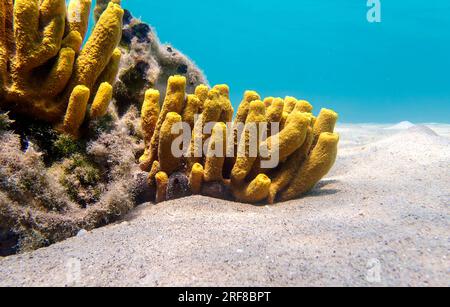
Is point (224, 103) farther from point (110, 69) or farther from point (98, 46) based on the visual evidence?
point (98, 46)

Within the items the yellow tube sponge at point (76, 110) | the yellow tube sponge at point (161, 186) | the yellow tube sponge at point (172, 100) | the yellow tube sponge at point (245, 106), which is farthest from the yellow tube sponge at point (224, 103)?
the yellow tube sponge at point (76, 110)

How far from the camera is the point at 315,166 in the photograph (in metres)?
3.26

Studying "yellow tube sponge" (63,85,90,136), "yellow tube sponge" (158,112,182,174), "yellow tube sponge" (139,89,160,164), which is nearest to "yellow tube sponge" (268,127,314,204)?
"yellow tube sponge" (158,112,182,174)

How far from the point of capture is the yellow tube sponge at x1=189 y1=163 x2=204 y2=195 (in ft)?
9.98

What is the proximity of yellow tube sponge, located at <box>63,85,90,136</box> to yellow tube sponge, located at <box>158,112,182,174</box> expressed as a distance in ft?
2.34

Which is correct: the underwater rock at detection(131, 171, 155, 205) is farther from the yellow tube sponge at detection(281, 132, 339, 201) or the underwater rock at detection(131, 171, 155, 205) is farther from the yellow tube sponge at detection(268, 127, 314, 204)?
the yellow tube sponge at detection(281, 132, 339, 201)

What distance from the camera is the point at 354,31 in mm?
98938

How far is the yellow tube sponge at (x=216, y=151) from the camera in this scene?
9.79 feet

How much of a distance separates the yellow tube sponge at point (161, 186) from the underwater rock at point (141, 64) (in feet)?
3.69

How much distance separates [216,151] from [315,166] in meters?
1.09

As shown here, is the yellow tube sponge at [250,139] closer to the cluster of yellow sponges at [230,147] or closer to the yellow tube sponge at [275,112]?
the cluster of yellow sponges at [230,147]

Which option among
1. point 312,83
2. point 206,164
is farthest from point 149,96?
point 312,83

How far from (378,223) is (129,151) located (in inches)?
89.3

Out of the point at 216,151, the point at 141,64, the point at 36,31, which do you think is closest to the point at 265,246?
the point at 216,151
